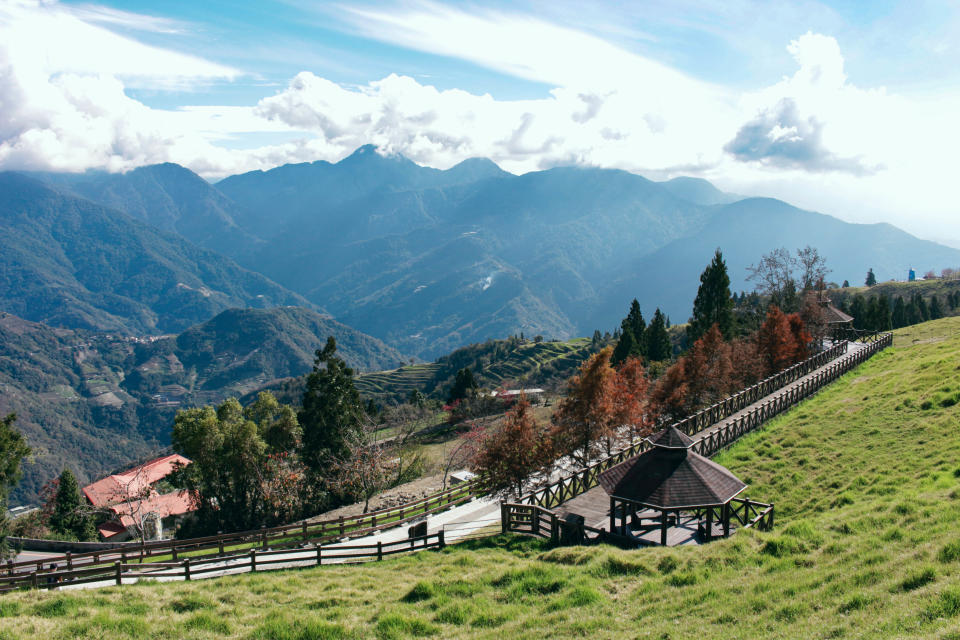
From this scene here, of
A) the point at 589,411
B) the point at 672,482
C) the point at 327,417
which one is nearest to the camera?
the point at 672,482

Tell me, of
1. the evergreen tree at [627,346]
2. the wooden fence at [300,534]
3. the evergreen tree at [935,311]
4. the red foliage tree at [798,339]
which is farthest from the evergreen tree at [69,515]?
the evergreen tree at [935,311]

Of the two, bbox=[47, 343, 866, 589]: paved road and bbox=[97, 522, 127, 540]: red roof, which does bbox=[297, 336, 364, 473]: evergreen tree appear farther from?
bbox=[97, 522, 127, 540]: red roof

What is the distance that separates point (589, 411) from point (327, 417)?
20.1 meters

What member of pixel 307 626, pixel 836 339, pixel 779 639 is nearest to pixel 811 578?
pixel 779 639

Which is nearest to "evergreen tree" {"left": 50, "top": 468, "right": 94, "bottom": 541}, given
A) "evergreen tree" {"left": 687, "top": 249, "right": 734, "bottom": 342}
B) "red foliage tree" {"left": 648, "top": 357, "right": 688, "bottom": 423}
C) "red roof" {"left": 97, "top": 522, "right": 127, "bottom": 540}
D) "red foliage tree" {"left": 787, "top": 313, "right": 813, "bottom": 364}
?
"red roof" {"left": 97, "top": 522, "right": 127, "bottom": 540}

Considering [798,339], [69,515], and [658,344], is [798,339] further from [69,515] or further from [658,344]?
[69,515]

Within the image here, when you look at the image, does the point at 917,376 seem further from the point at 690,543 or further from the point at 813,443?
the point at 690,543

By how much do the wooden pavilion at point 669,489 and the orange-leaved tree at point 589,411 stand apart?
10.5 meters

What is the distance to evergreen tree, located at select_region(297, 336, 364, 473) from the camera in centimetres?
4022

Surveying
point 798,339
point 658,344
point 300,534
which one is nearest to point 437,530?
point 300,534

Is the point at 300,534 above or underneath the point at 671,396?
underneath

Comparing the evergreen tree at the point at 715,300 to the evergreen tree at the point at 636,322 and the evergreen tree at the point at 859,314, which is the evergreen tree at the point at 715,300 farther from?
the evergreen tree at the point at 859,314

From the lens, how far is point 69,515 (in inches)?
1877

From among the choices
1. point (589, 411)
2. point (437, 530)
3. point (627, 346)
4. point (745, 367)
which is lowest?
point (437, 530)
